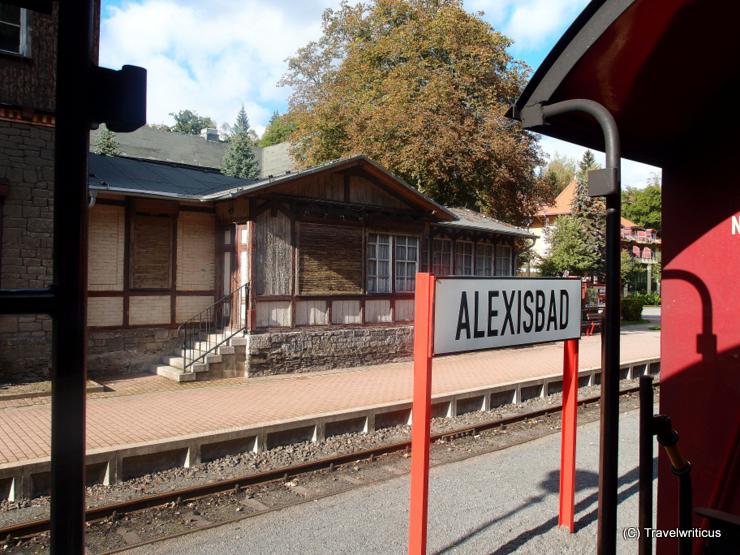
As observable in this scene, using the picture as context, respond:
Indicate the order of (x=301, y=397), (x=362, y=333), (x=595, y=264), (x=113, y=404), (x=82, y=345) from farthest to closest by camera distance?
(x=595, y=264) < (x=362, y=333) < (x=301, y=397) < (x=113, y=404) < (x=82, y=345)

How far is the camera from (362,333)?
48.1 feet

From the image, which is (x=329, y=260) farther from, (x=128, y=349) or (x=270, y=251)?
Answer: (x=128, y=349)

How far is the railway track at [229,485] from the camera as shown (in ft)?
16.2

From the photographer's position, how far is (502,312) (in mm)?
3914

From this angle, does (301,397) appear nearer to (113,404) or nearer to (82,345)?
(113,404)

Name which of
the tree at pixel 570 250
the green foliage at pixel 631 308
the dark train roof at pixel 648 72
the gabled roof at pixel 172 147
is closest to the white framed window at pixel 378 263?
the dark train roof at pixel 648 72

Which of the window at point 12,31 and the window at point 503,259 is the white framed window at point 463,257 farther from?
the window at point 12,31

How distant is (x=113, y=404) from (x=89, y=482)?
131 inches

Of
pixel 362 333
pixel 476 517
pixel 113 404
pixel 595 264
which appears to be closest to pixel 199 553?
pixel 476 517

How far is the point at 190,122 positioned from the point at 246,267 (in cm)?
6902

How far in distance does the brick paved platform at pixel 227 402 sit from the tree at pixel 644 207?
5653 cm

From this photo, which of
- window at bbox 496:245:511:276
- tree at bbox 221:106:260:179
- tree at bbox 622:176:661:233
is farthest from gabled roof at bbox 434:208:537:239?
tree at bbox 622:176:661:233

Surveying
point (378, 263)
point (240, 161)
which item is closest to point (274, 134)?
point (240, 161)

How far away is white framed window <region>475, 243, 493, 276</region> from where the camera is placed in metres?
19.1
